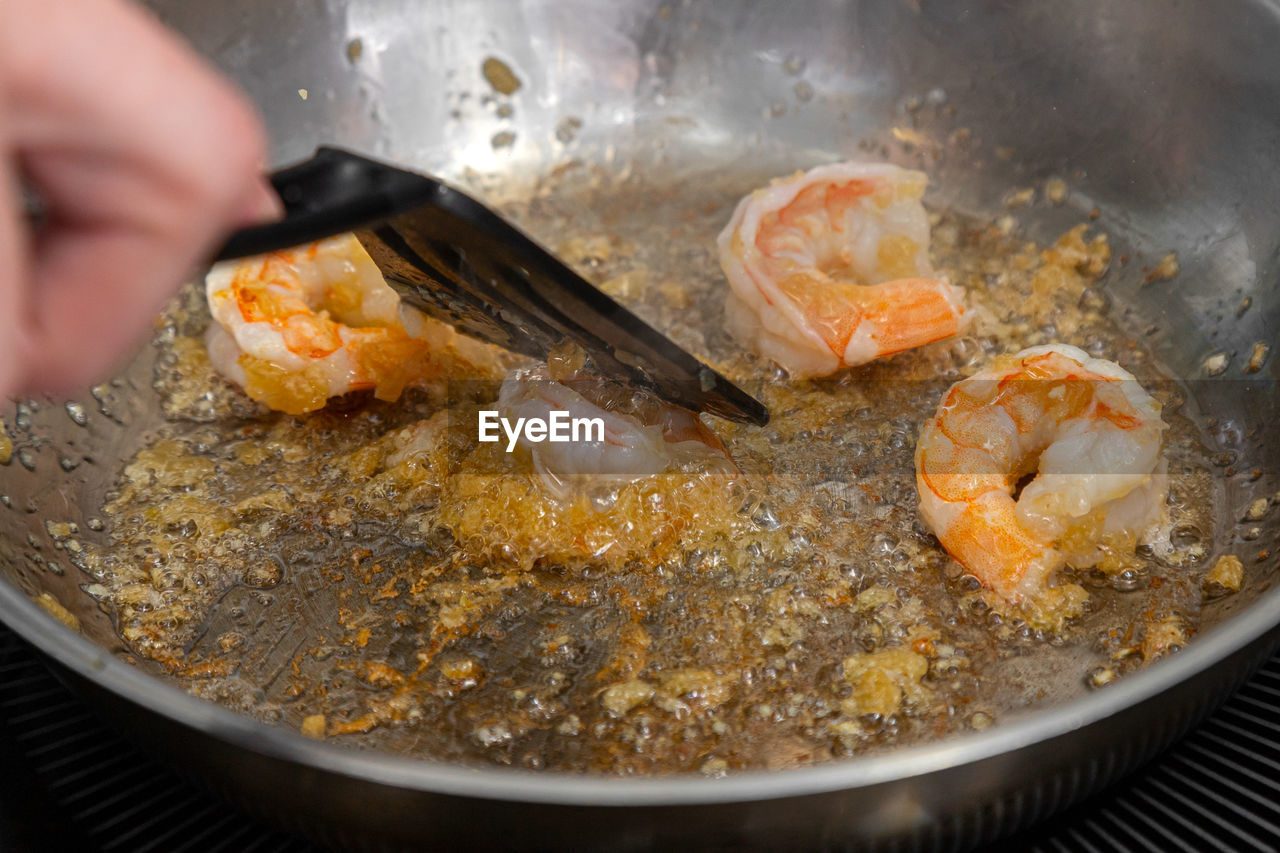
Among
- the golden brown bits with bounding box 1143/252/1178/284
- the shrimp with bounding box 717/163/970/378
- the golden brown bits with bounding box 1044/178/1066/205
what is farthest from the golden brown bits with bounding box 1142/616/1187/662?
the golden brown bits with bounding box 1044/178/1066/205

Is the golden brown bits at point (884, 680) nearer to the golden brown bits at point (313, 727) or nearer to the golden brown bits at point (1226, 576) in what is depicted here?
the golden brown bits at point (1226, 576)

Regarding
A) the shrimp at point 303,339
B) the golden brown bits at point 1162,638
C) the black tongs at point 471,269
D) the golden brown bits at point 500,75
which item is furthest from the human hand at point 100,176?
the golden brown bits at point 500,75

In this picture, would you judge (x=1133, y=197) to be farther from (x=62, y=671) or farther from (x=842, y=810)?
(x=62, y=671)

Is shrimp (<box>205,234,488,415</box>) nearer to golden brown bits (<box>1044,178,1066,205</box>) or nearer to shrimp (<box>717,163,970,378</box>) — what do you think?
A: shrimp (<box>717,163,970,378</box>)

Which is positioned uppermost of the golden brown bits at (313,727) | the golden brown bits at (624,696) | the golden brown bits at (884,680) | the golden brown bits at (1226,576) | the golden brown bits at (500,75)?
the golden brown bits at (500,75)

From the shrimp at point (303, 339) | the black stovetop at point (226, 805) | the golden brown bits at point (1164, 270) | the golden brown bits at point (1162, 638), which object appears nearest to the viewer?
the black stovetop at point (226, 805)

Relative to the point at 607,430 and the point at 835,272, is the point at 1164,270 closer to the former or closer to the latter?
the point at 835,272

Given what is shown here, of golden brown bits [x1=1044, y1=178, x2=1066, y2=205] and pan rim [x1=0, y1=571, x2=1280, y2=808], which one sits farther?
golden brown bits [x1=1044, y1=178, x2=1066, y2=205]
